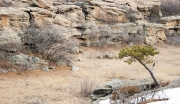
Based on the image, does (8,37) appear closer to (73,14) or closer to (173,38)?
(73,14)

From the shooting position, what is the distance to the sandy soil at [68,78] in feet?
32.6

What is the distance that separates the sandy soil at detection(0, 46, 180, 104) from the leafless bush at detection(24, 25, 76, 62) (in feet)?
3.38

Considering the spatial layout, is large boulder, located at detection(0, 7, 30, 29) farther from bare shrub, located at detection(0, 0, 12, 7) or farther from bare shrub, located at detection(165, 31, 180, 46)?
bare shrub, located at detection(165, 31, 180, 46)

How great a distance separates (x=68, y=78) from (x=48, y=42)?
101 inches

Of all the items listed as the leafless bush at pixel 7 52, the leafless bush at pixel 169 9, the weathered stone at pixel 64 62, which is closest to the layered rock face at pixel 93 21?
the leafless bush at pixel 7 52

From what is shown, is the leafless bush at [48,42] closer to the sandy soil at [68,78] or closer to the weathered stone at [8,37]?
the weathered stone at [8,37]

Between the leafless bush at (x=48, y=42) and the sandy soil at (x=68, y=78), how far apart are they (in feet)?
3.38

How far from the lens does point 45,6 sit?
1850cm

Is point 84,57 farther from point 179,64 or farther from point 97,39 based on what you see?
point 179,64

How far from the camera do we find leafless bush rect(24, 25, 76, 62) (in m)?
14.3

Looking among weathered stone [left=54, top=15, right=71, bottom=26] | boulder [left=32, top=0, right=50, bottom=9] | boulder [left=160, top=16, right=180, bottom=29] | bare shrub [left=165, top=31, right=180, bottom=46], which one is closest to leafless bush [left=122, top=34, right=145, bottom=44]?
bare shrub [left=165, top=31, right=180, bottom=46]

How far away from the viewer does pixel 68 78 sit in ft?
42.3

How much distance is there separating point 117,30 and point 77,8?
12.8 feet

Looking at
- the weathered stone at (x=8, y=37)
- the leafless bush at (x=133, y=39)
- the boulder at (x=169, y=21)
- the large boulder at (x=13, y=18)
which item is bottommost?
the leafless bush at (x=133, y=39)
